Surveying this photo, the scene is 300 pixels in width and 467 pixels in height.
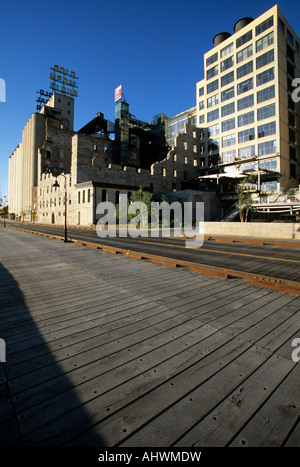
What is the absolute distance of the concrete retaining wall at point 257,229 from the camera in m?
15.8

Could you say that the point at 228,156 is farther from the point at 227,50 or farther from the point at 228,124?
the point at 227,50

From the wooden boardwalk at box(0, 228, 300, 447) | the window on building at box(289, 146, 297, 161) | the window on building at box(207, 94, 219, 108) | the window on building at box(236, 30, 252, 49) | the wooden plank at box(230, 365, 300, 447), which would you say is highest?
the window on building at box(236, 30, 252, 49)

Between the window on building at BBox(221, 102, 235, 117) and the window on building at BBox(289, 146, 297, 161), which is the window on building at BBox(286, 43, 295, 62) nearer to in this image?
the window on building at BBox(221, 102, 235, 117)

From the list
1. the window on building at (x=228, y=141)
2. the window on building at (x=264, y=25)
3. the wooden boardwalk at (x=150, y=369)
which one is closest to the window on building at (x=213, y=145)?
the window on building at (x=228, y=141)

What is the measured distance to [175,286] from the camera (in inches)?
219

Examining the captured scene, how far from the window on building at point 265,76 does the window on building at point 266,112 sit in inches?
188

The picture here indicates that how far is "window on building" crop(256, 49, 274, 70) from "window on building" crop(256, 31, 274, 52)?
4.74ft

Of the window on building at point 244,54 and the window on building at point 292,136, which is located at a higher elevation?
the window on building at point 244,54

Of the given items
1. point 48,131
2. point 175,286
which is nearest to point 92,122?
point 48,131

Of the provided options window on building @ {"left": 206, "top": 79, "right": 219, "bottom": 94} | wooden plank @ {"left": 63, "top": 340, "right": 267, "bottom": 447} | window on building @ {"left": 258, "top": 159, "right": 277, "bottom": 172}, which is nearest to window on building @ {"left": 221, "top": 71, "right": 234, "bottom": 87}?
window on building @ {"left": 206, "top": 79, "right": 219, "bottom": 94}

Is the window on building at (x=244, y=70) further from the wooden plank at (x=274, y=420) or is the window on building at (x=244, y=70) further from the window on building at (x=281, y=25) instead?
the wooden plank at (x=274, y=420)

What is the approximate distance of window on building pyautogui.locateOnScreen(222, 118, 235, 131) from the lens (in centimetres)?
4618

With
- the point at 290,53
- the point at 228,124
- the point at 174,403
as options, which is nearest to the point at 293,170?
the point at 228,124

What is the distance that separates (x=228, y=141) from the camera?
4741cm
